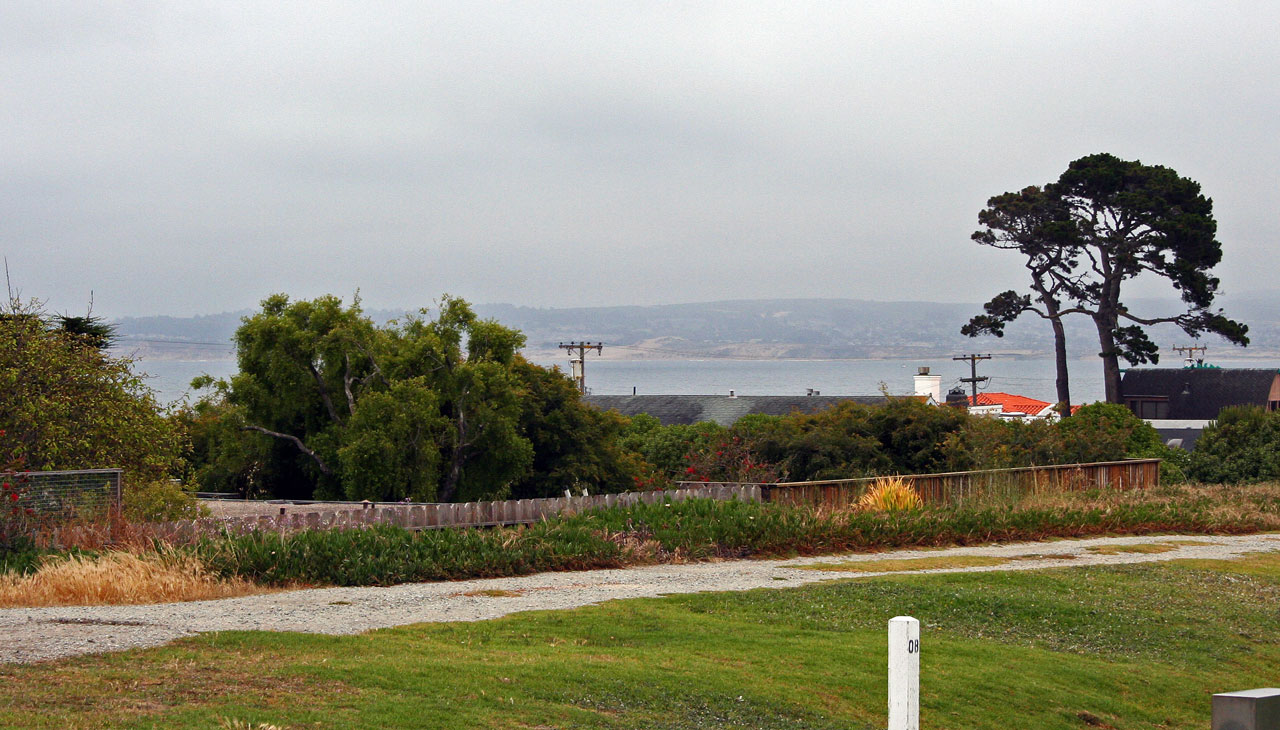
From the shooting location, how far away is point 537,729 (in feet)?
25.4

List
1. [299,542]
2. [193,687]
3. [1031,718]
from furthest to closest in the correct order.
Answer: [299,542], [1031,718], [193,687]

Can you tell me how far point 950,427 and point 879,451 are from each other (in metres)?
2.28

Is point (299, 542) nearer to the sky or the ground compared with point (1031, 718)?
nearer to the sky

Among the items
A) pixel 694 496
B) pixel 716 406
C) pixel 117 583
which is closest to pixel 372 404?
pixel 694 496

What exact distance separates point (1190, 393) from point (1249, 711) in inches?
3427

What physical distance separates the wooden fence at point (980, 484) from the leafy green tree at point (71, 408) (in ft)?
35.4

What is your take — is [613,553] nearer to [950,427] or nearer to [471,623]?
[471,623]

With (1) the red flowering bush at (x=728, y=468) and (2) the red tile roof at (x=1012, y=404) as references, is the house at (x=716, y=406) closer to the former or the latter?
(2) the red tile roof at (x=1012, y=404)

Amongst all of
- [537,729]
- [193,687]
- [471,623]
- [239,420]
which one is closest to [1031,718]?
[537,729]

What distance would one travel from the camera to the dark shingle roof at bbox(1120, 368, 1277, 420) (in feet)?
277

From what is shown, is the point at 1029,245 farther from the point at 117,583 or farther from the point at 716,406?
the point at 117,583

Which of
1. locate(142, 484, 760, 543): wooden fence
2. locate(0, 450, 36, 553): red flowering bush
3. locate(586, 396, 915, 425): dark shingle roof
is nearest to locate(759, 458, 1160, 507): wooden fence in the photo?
locate(142, 484, 760, 543): wooden fence

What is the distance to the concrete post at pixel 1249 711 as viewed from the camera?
20.9 ft

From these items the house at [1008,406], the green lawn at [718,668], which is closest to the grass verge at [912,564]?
the green lawn at [718,668]
